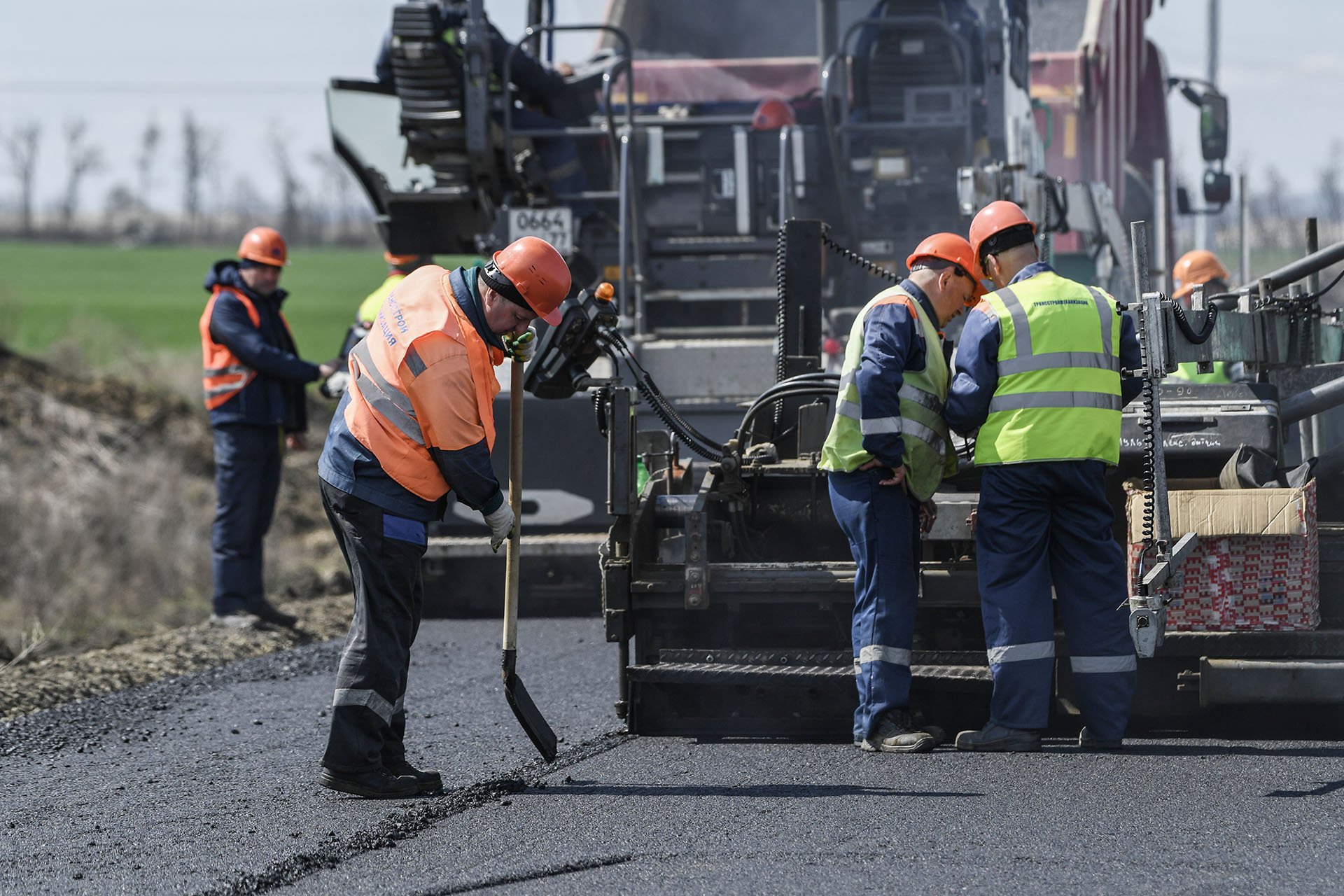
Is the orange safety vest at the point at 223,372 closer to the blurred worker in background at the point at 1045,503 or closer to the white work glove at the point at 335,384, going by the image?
the white work glove at the point at 335,384

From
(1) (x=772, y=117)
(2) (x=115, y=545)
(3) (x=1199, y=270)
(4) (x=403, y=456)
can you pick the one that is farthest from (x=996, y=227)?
(2) (x=115, y=545)

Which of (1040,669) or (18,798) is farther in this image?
(1040,669)

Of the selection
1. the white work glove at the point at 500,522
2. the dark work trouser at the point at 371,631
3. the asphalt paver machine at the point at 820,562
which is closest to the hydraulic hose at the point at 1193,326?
the asphalt paver machine at the point at 820,562

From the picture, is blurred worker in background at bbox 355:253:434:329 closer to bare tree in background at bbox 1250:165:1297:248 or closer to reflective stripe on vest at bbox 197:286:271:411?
reflective stripe on vest at bbox 197:286:271:411

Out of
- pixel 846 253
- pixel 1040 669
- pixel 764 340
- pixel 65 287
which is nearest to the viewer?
pixel 1040 669

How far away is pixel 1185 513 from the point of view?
5.00 metres

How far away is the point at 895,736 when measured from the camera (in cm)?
495

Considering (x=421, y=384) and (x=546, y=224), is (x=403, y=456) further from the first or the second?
(x=546, y=224)

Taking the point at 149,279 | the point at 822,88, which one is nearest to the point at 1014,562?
the point at 822,88

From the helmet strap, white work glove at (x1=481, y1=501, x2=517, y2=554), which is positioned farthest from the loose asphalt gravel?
the helmet strap

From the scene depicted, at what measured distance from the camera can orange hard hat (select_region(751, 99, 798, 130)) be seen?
8.98 meters

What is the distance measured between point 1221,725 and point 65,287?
149ft

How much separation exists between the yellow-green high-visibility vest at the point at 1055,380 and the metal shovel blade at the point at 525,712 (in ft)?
4.95

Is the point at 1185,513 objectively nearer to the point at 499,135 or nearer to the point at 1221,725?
the point at 1221,725
